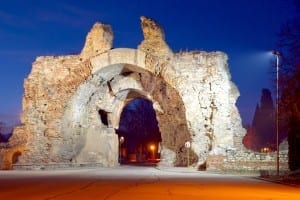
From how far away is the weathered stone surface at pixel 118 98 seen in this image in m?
30.9

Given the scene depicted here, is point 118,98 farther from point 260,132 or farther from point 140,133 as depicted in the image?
point 260,132

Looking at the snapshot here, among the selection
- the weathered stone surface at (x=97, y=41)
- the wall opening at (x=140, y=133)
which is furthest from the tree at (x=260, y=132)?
the weathered stone surface at (x=97, y=41)

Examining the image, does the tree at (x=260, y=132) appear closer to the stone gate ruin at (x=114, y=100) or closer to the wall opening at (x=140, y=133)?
the wall opening at (x=140, y=133)

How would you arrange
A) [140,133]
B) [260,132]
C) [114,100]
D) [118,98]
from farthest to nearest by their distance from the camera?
[260,132] → [140,133] → [118,98] → [114,100]

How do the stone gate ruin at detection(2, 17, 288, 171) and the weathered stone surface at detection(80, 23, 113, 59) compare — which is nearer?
the stone gate ruin at detection(2, 17, 288, 171)

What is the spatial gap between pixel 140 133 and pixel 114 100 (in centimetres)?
2812

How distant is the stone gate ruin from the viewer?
30859 mm

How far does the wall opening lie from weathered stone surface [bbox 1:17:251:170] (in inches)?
1022

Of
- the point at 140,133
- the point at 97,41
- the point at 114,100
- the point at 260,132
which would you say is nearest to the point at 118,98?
the point at 114,100

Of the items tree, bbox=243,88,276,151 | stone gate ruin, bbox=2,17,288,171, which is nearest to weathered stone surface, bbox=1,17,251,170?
stone gate ruin, bbox=2,17,288,171

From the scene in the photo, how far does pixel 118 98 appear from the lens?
130ft

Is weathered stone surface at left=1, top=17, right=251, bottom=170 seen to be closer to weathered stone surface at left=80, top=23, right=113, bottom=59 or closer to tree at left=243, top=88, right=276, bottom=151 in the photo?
weathered stone surface at left=80, top=23, right=113, bottom=59

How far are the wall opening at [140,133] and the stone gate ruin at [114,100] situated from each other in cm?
2586

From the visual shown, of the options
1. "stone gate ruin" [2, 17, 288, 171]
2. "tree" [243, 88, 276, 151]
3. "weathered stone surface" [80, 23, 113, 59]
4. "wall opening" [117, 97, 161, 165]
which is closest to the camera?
"stone gate ruin" [2, 17, 288, 171]
